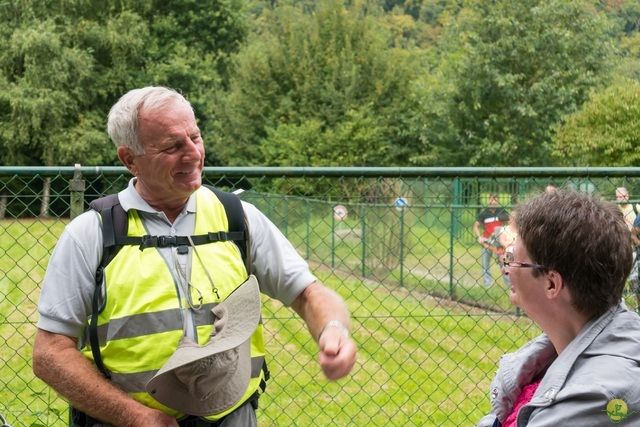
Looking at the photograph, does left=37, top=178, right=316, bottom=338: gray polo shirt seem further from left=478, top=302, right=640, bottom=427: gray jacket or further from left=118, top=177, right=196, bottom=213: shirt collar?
left=478, top=302, right=640, bottom=427: gray jacket

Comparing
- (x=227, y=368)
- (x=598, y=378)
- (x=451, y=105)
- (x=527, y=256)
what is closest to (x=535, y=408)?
(x=598, y=378)

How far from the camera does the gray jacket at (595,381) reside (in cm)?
196

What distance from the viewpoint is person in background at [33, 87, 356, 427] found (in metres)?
2.44

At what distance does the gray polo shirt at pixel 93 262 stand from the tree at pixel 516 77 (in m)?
28.7

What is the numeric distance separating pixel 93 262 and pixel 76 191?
58.2 inches

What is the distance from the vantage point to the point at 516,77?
30781 mm

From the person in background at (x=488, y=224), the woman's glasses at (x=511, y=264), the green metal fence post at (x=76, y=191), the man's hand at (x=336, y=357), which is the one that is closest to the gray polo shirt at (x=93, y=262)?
the man's hand at (x=336, y=357)

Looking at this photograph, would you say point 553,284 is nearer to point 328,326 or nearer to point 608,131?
point 328,326

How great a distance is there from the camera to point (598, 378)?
199cm

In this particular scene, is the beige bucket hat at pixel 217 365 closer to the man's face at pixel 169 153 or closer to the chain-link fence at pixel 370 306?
the man's face at pixel 169 153

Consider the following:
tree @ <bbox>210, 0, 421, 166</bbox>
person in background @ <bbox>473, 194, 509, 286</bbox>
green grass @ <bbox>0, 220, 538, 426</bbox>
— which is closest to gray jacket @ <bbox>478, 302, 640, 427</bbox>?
green grass @ <bbox>0, 220, 538, 426</bbox>

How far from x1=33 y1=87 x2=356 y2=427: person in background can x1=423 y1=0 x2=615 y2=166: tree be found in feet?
94.7

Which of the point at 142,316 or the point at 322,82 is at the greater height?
the point at 142,316

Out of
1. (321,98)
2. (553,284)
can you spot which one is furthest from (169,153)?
(321,98)
